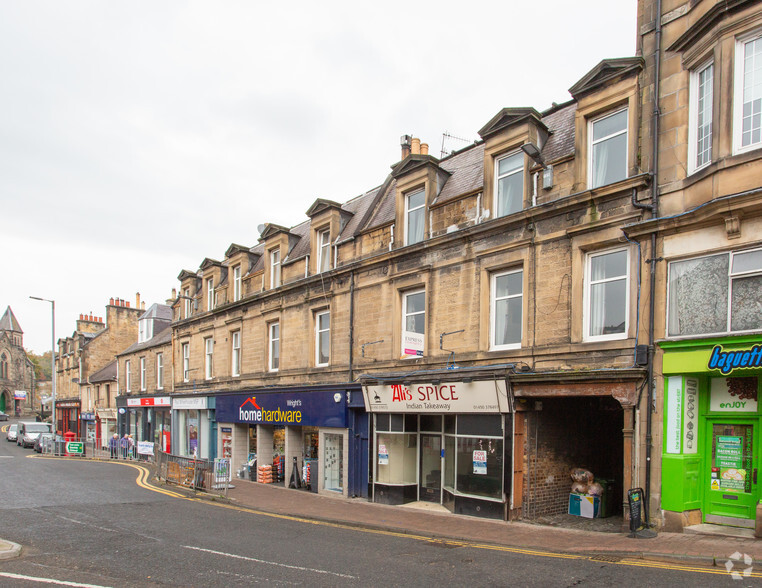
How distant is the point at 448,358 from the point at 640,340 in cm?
512

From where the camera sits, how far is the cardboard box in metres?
13.2

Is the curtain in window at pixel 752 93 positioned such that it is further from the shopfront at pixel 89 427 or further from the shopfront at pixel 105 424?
the shopfront at pixel 89 427

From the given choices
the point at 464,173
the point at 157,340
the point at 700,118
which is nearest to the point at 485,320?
the point at 464,173

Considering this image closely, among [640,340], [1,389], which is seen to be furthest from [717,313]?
[1,389]

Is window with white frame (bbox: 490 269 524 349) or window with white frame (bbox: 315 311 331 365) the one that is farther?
window with white frame (bbox: 315 311 331 365)

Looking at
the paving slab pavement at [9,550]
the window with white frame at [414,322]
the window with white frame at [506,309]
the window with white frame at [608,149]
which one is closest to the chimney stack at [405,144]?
the window with white frame at [414,322]

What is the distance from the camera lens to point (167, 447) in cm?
3225

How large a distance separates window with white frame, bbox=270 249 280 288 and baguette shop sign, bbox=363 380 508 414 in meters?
8.05

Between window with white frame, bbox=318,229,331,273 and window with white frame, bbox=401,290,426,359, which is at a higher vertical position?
window with white frame, bbox=318,229,331,273

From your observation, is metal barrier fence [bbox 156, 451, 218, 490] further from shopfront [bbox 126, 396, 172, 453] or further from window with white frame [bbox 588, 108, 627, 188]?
window with white frame [bbox 588, 108, 627, 188]

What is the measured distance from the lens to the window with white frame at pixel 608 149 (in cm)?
1224

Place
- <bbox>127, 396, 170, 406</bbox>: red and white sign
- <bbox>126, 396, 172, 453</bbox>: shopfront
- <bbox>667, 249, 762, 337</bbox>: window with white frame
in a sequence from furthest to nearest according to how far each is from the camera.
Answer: <bbox>126, 396, 172, 453</bbox>: shopfront
<bbox>127, 396, 170, 406</bbox>: red and white sign
<bbox>667, 249, 762, 337</bbox>: window with white frame

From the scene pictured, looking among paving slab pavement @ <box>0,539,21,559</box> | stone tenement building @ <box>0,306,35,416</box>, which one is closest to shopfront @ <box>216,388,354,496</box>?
paving slab pavement @ <box>0,539,21,559</box>

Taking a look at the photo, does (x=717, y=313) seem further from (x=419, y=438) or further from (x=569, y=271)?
(x=419, y=438)
